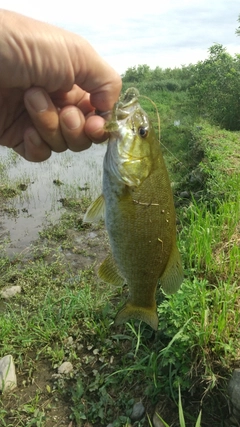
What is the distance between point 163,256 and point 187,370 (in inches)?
62.2

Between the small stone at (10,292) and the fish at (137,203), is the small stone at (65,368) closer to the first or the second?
the small stone at (10,292)

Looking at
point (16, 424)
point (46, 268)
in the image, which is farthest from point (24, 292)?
point (16, 424)

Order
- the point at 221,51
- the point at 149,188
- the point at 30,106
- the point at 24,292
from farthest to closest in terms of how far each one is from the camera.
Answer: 1. the point at 221,51
2. the point at 24,292
3. the point at 30,106
4. the point at 149,188

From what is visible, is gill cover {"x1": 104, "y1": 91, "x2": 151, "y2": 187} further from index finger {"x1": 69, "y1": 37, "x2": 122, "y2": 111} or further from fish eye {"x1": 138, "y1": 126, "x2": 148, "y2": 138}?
index finger {"x1": 69, "y1": 37, "x2": 122, "y2": 111}

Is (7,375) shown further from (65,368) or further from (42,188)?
(42,188)

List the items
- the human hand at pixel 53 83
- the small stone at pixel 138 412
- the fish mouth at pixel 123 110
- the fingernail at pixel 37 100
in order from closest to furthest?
the fish mouth at pixel 123 110 < the human hand at pixel 53 83 < the fingernail at pixel 37 100 < the small stone at pixel 138 412

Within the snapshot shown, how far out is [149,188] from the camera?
175 cm

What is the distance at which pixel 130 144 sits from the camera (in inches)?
70.1

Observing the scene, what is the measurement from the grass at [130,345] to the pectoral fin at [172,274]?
2.31 feet

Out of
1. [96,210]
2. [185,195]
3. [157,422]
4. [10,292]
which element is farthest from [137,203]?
[185,195]

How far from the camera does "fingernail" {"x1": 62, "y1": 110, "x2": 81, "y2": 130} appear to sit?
2172 millimetres

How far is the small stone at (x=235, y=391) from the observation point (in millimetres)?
2670

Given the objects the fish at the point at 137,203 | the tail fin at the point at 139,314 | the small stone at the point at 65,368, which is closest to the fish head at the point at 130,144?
the fish at the point at 137,203

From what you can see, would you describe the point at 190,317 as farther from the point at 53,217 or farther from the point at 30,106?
the point at 53,217
